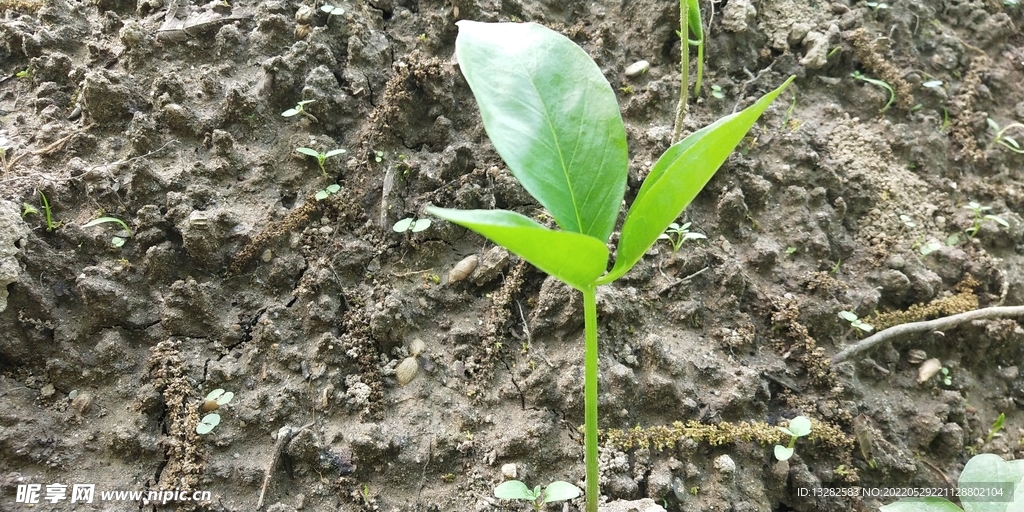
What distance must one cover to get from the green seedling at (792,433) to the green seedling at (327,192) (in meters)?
0.98

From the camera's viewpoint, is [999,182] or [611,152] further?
[999,182]

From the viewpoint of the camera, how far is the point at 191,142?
120cm

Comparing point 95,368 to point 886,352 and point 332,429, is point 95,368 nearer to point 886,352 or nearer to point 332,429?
point 332,429

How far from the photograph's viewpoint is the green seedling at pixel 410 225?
1132 millimetres

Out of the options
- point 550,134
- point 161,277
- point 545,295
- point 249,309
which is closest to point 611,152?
point 550,134

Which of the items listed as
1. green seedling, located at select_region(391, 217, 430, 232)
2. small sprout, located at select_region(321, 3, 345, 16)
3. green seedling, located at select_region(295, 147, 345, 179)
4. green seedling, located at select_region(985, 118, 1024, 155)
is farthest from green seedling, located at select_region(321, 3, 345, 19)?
green seedling, located at select_region(985, 118, 1024, 155)

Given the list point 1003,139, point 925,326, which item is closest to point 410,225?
point 925,326

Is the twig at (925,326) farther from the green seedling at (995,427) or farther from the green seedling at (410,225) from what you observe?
the green seedling at (410,225)

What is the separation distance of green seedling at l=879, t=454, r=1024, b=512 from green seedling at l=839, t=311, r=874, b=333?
359 mm

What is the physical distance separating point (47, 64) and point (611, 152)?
1329 millimetres

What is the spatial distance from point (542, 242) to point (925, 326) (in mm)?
1057

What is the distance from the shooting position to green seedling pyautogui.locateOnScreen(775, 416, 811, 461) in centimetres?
97

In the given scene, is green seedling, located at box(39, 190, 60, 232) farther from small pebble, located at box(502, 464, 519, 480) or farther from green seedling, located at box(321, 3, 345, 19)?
small pebble, located at box(502, 464, 519, 480)

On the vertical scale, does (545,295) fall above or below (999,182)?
below
